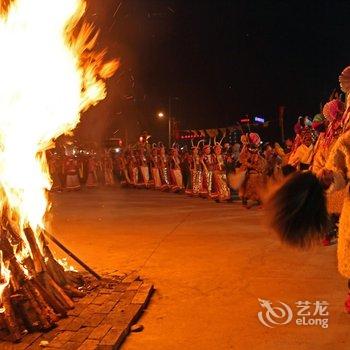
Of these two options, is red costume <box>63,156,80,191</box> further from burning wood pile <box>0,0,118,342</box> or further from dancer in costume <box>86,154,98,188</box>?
burning wood pile <box>0,0,118,342</box>

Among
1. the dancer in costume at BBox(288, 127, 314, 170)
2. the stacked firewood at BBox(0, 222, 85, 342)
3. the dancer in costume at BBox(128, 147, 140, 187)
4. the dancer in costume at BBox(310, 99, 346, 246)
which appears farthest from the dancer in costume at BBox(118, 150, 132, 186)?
the stacked firewood at BBox(0, 222, 85, 342)

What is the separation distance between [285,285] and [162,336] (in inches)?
79.4

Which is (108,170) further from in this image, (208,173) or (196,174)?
(208,173)

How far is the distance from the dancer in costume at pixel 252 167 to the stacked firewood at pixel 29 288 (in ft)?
26.8

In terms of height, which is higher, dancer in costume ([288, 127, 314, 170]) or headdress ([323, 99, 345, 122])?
headdress ([323, 99, 345, 122])

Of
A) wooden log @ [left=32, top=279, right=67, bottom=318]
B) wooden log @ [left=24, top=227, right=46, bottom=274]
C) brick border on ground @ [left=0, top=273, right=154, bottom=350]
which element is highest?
wooden log @ [left=24, top=227, right=46, bottom=274]

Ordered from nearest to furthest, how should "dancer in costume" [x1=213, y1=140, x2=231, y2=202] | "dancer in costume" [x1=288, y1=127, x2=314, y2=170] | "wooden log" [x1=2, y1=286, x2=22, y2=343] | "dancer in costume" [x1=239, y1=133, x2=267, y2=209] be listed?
"wooden log" [x1=2, y1=286, x2=22, y2=343] < "dancer in costume" [x1=288, y1=127, x2=314, y2=170] < "dancer in costume" [x1=239, y1=133, x2=267, y2=209] < "dancer in costume" [x1=213, y1=140, x2=231, y2=202]

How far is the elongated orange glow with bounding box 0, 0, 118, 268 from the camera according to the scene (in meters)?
5.45

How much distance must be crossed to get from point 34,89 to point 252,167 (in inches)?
325

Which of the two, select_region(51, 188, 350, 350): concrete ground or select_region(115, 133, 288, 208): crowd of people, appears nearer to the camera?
select_region(51, 188, 350, 350): concrete ground

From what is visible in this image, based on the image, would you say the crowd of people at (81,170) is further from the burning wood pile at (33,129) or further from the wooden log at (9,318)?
the wooden log at (9,318)

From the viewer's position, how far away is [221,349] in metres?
4.14

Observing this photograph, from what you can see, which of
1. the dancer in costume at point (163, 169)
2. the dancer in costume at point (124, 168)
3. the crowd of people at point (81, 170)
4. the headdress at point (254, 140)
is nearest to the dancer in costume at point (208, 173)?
the headdress at point (254, 140)

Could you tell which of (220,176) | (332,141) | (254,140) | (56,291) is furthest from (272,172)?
(56,291)
